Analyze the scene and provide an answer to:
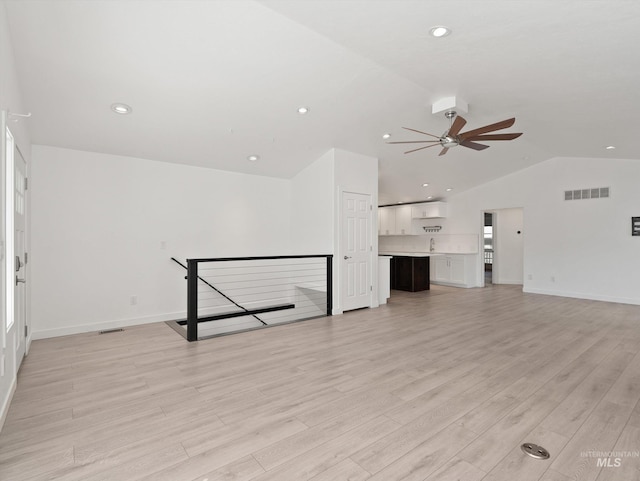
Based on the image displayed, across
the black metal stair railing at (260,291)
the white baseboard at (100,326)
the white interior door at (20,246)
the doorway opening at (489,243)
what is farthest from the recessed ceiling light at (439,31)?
the doorway opening at (489,243)

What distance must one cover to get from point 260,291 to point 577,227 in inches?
271

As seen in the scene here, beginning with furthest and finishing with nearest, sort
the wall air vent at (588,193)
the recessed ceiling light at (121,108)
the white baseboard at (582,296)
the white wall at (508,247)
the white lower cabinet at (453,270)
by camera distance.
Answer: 1. the white wall at (508,247)
2. the white lower cabinet at (453,270)
3. the wall air vent at (588,193)
4. the white baseboard at (582,296)
5. the recessed ceiling light at (121,108)

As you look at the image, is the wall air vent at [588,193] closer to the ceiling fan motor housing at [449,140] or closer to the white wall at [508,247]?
the white wall at [508,247]

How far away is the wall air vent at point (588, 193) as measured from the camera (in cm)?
683

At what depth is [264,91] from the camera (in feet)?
12.4

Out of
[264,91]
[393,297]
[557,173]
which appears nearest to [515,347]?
[393,297]

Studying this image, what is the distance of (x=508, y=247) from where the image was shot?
952cm

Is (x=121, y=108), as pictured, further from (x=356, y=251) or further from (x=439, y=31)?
(x=356, y=251)

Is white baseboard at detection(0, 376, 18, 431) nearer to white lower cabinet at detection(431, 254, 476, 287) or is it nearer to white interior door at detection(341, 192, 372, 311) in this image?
white interior door at detection(341, 192, 372, 311)

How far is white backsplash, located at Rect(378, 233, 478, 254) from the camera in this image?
913cm

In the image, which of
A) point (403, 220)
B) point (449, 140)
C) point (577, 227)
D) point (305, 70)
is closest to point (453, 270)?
point (403, 220)

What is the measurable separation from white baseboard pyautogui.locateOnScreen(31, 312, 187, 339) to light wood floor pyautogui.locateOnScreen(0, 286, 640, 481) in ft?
0.61

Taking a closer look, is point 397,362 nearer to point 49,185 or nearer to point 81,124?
point 81,124

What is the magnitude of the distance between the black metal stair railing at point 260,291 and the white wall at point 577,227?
17.5 ft
